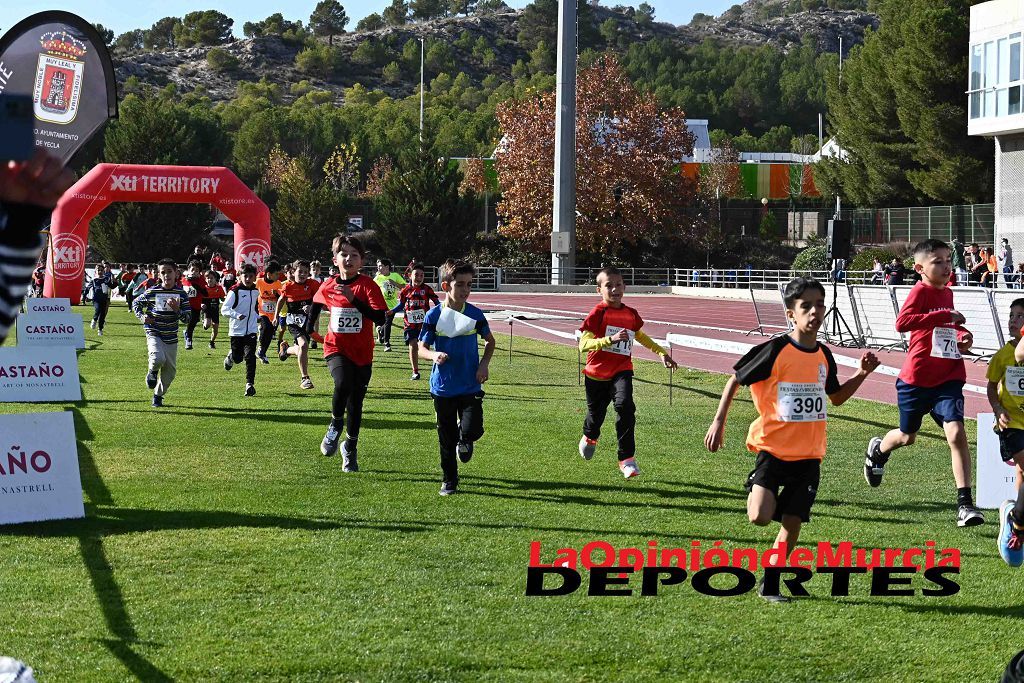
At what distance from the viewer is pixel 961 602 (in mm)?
6934

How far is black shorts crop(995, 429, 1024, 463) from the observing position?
841cm

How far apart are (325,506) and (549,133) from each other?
201ft

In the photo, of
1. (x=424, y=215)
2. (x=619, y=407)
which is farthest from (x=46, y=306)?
(x=424, y=215)

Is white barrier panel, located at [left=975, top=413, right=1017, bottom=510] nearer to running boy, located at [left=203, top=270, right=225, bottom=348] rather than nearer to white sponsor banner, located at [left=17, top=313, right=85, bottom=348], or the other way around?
white sponsor banner, located at [left=17, top=313, right=85, bottom=348]

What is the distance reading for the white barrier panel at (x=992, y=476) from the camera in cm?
914

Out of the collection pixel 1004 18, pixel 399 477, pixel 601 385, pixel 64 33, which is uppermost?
pixel 1004 18

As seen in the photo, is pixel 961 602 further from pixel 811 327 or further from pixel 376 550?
pixel 376 550

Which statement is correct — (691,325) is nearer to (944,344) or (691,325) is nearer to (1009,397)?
(944,344)

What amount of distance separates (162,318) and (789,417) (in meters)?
10.7

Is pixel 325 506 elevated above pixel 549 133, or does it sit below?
below

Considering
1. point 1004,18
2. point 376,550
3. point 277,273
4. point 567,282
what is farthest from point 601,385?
point 567,282

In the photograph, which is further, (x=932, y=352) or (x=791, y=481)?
(x=932, y=352)

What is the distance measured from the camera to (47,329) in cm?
2173

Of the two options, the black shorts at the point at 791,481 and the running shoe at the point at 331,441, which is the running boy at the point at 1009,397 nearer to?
the black shorts at the point at 791,481
